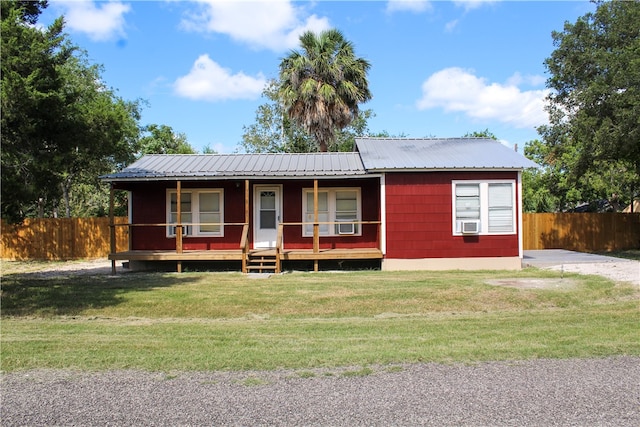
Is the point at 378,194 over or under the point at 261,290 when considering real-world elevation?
over

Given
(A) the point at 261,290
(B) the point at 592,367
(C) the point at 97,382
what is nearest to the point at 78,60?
(A) the point at 261,290

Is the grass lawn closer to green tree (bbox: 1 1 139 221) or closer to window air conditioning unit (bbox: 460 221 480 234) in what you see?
window air conditioning unit (bbox: 460 221 480 234)

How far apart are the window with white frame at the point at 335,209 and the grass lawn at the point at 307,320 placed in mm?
2670

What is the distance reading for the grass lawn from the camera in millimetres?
5887

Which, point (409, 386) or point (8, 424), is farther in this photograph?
point (409, 386)

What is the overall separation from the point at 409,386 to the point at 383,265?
10.2 m

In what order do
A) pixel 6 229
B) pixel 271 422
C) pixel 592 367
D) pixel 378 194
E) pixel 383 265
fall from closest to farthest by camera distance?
pixel 271 422, pixel 592 367, pixel 383 265, pixel 378 194, pixel 6 229

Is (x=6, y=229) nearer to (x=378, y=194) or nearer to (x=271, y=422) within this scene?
(x=378, y=194)

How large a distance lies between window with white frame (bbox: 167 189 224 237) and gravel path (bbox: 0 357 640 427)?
1131 centimetres

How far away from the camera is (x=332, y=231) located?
16297 millimetres

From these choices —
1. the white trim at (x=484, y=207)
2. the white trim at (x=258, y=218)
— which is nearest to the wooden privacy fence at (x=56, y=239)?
the white trim at (x=258, y=218)

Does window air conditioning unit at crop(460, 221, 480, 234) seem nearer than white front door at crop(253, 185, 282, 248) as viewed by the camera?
Yes

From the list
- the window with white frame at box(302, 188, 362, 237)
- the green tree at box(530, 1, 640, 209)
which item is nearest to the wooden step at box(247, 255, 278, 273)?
the window with white frame at box(302, 188, 362, 237)

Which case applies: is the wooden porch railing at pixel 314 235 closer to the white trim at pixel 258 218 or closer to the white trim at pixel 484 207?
the white trim at pixel 258 218
